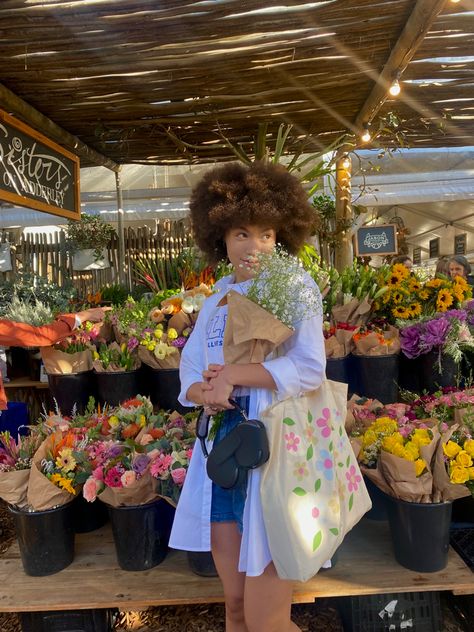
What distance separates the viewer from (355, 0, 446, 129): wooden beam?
2264 mm

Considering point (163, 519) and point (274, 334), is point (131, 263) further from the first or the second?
point (274, 334)

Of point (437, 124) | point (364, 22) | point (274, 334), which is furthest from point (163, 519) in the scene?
point (437, 124)

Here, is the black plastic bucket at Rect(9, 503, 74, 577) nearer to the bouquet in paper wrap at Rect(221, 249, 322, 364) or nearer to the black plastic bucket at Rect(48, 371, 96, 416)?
the black plastic bucket at Rect(48, 371, 96, 416)

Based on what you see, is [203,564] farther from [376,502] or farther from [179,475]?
[376,502]

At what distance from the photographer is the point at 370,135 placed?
3.71 m

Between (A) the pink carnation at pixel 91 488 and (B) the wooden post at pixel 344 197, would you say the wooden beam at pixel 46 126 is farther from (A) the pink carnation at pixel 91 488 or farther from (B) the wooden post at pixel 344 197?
(A) the pink carnation at pixel 91 488

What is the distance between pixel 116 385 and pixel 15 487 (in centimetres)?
86

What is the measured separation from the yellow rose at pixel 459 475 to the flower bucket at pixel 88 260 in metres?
4.46

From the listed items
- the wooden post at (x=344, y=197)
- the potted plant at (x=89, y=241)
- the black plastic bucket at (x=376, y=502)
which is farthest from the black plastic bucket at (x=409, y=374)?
the potted plant at (x=89, y=241)

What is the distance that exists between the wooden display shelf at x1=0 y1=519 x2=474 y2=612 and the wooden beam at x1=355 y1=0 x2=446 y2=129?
2418mm

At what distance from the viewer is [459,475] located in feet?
5.65

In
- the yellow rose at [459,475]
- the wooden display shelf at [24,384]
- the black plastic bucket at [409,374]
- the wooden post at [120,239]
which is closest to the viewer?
the yellow rose at [459,475]

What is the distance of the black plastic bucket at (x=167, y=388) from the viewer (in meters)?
2.68

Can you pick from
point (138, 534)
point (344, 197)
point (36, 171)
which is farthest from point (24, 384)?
point (344, 197)
